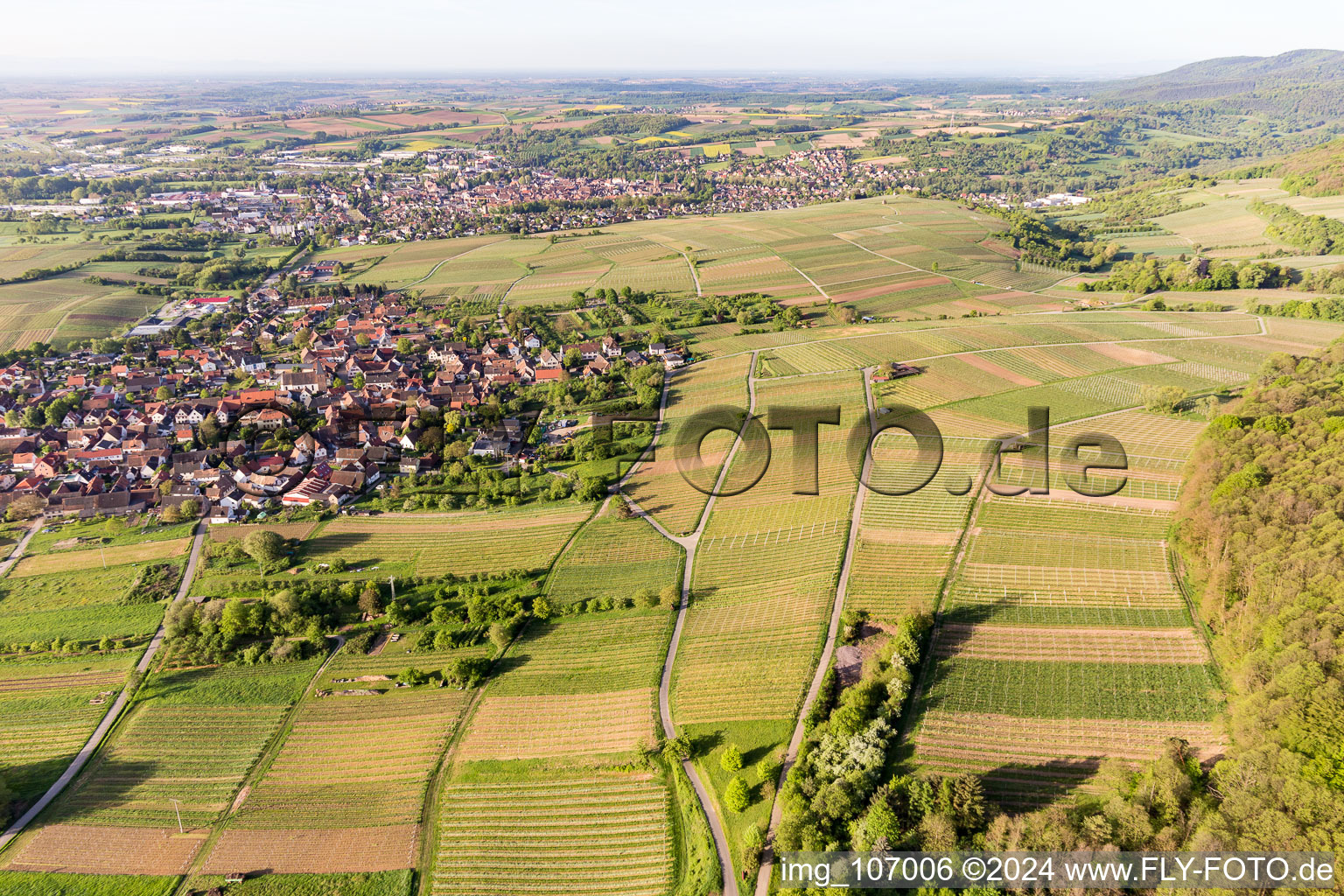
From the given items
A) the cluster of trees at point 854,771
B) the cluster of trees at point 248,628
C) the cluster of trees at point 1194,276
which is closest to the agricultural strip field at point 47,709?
the cluster of trees at point 248,628

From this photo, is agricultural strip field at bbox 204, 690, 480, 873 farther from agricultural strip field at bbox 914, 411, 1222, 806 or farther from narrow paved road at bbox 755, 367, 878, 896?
agricultural strip field at bbox 914, 411, 1222, 806

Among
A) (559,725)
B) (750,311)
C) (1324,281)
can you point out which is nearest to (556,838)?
(559,725)

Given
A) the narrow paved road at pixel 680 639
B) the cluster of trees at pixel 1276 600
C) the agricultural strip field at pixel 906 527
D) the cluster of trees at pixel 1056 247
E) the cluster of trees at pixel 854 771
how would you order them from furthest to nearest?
the cluster of trees at pixel 1056 247, the agricultural strip field at pixel 906 527, the narrow paved road at pixel 680 639, the cluster of trees at pixel 854 771, the cluster of trees at pixel 1276 600

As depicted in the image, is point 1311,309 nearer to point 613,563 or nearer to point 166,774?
point 613,563

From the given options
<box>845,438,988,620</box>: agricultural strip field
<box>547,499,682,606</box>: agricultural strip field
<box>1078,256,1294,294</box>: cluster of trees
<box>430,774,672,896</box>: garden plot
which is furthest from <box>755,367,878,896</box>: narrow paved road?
<box>1078,256,1294,294</box>: cluster of trees

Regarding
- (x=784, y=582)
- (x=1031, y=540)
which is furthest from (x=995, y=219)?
(x=784, y=582)

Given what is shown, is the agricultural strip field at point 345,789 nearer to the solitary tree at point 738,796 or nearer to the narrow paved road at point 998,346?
the solitary tree at point 738,796
